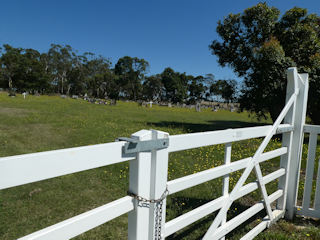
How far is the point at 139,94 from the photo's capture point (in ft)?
255

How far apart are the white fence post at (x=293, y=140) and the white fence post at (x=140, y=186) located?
308cm

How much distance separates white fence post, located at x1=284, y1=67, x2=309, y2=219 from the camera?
3666mm

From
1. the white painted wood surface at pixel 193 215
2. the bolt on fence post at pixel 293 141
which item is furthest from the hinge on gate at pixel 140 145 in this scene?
the bolt on fence post at pixel 293 141

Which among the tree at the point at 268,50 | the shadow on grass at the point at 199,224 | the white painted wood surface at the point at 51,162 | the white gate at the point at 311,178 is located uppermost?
the tree at the point at 268,50

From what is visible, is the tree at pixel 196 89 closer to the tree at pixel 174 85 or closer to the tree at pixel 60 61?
the tree at pixel 174 85

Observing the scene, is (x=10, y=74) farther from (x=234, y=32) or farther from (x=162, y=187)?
(x=162, y=187)

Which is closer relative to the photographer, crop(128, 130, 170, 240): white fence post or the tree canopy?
crop(128, 130, 170, 240): white fence post

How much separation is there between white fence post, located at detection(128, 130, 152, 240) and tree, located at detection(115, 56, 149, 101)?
72.1 m

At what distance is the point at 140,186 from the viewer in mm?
1581

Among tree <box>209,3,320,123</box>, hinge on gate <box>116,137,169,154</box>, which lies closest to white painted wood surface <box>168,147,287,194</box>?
hinge on gate <box>116,137,169,154</box>

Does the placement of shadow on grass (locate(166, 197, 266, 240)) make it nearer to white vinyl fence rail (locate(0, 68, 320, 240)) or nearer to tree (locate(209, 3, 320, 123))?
white vinyl fence rail (locate(0, 68, 320, 240))

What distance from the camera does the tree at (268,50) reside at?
434 inches

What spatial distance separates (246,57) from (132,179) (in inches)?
574

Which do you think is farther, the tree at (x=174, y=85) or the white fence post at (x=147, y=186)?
the tree at (x=174, y=85)
